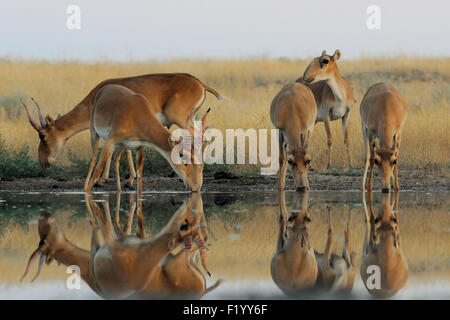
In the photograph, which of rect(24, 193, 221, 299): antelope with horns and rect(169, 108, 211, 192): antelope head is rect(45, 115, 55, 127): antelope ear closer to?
rect(169, 108, 211, 192): antelope head

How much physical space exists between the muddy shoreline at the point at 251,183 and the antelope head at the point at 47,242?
5242 millimetres

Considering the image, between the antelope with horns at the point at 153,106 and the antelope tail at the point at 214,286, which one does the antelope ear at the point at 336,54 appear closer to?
the antelope with horns at the point at 153,106

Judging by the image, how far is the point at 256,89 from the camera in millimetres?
29594

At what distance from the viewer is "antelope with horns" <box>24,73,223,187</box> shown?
15922 mm

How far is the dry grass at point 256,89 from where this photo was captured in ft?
64.4

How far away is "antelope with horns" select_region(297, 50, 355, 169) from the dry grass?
63cm

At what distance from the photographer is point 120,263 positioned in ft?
24.1

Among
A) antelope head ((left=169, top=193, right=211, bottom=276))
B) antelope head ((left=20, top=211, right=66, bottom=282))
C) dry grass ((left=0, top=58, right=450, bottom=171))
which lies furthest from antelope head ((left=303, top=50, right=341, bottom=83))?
antelope head ((left=20, top=211, right=66, bottom=282))

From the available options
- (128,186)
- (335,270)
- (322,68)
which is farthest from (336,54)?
(335,270)

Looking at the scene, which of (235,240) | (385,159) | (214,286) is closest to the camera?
(214,286)

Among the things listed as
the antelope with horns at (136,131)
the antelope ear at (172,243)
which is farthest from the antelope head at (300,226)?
the antelope with horns at (136,131)

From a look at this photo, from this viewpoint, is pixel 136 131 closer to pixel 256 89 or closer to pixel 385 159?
pixel 385 159

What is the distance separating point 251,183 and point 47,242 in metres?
8.26
